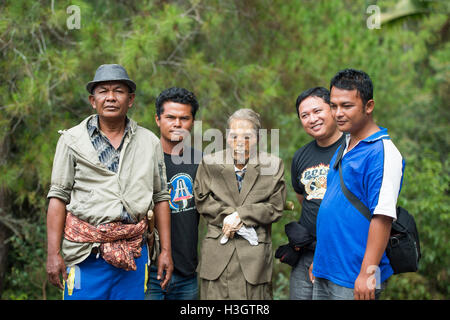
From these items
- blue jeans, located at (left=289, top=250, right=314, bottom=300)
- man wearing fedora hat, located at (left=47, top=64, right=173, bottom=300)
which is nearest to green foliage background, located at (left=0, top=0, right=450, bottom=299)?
man wearing fedora hat, located at (left=47, top=64, right=173, bottom=300)

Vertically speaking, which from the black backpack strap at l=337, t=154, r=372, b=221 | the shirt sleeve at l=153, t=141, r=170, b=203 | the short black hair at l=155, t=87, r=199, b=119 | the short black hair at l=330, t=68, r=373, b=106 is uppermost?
the short black hair at l=155, t=87, r=199, b=119

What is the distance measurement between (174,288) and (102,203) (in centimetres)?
84

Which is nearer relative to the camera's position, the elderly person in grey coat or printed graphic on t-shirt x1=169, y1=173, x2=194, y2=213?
the elderly person in grey coat

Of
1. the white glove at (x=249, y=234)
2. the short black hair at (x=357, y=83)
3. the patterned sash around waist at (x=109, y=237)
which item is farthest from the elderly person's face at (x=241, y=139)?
the patterned sash around waist at (x=109, y=237)

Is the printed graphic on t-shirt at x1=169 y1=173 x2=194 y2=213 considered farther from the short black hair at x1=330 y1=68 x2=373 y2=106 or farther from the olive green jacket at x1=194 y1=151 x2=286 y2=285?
the short black hair at x1=330 y1=68 x2=373 y2=106

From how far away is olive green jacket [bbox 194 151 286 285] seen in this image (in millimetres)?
2781

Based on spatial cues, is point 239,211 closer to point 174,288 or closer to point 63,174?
point 174,288

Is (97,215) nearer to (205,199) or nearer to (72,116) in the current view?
(205,199)

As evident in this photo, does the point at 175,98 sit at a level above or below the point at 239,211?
above

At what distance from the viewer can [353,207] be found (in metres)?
2.29

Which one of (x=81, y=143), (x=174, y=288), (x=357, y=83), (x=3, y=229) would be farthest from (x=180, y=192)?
(x=3, y=229)

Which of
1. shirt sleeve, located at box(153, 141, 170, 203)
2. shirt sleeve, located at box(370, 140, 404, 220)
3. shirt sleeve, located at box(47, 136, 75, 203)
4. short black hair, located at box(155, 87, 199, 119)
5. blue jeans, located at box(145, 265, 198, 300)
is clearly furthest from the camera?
short black hair, located at box(155, 87, 199, 119)

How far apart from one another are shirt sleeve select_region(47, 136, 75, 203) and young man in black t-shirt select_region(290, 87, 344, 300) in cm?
144

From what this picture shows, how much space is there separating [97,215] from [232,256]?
33.8 inches
